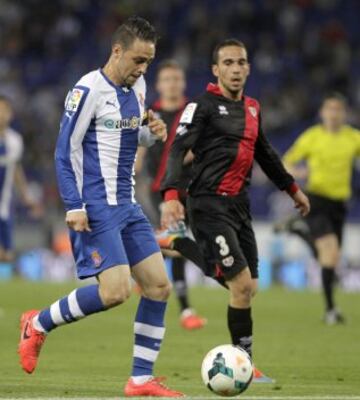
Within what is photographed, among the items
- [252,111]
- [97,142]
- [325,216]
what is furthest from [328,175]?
[97,142]

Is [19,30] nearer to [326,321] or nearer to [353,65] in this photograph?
[353,65]

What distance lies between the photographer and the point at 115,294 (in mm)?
7348

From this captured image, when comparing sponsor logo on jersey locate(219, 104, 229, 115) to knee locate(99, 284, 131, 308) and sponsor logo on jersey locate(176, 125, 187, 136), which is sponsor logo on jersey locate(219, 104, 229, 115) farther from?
knee locate(99, 284, 131, 308)

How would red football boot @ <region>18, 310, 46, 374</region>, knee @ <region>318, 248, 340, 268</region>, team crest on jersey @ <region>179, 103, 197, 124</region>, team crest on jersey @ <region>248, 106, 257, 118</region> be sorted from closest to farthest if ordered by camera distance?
red football boot @ <region>18, 310, 46, 374</region> < team crest on jersey @ <region>179, 103, 197, 124</region> < team crest on jersey @ <region>248, 106, 257, 118</region> < knee @ <region>318, 248, 340, 268</region>

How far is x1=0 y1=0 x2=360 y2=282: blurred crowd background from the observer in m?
26.6

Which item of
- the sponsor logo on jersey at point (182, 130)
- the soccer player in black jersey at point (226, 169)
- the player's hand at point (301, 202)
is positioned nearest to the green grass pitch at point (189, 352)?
the soccer player in black jersey at point (226, 169)

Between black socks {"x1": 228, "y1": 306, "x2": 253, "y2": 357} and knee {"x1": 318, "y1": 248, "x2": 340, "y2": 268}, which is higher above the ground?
knee {"x1": 318, "y1": 248, "x2": 340, "y2": 268}

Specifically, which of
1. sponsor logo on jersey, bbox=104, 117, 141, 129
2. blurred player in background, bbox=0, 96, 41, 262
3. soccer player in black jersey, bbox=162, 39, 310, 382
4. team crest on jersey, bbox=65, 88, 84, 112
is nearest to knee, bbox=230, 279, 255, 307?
soccer player in black jersey, bbox=162, 39, 310, 382

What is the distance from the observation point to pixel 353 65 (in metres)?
27.4

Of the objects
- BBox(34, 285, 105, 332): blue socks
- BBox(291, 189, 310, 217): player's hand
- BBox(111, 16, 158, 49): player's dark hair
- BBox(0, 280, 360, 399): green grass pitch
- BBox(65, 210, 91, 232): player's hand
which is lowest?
BBox(0, 280, 360, 399): green grass pitch

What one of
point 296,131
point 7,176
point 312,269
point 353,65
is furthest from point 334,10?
point 7,176

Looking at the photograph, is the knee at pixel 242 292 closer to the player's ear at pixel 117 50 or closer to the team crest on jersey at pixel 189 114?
the team crest on jersey at pixel 189 114

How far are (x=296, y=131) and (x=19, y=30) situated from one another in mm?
8123

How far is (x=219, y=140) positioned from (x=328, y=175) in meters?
5.28
